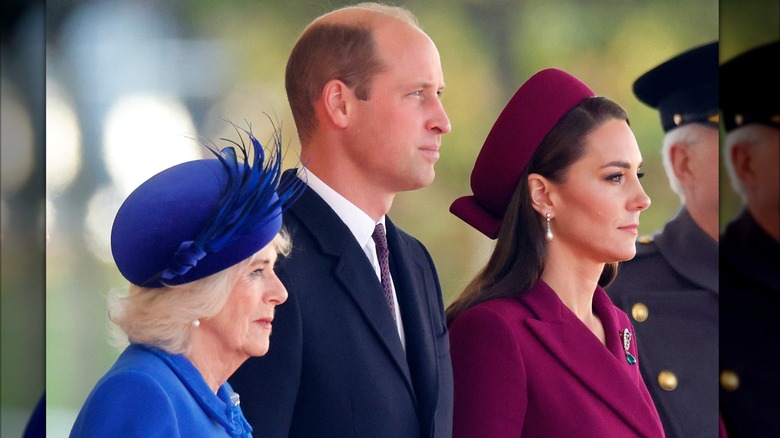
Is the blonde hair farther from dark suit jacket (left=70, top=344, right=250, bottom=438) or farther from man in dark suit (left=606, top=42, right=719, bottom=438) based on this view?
man in dark suit (left=606, top=42, right=719, bottom=438)

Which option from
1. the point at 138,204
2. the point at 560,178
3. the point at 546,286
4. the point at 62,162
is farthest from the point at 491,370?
the point at 62,162

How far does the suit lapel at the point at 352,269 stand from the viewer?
7.53 ft

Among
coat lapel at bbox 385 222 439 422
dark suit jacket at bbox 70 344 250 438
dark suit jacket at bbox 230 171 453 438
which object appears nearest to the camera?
dark suit jacket at bbox 70 344 250 438

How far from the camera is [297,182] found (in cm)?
235

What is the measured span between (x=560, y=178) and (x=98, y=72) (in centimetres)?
113

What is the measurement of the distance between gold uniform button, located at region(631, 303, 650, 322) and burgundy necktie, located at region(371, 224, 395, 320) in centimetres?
75

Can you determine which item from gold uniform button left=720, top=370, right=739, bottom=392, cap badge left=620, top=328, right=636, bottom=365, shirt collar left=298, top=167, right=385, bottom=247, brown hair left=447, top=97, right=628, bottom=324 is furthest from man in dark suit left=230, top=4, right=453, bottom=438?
gold uniform button left=720, top=370, right=739, bottom=392

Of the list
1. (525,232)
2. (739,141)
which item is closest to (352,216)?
(525,232)

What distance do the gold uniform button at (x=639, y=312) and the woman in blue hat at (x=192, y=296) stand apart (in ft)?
3.63

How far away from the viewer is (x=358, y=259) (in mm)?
2330

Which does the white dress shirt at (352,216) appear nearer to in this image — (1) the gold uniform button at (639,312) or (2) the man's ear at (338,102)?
(2) the man's ear at (338,102)

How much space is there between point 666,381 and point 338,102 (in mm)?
1123

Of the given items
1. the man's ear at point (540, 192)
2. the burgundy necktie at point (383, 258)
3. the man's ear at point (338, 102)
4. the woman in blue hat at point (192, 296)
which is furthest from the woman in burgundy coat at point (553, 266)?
the woman in blue hat at point (192, 296)

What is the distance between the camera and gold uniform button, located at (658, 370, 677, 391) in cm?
279
